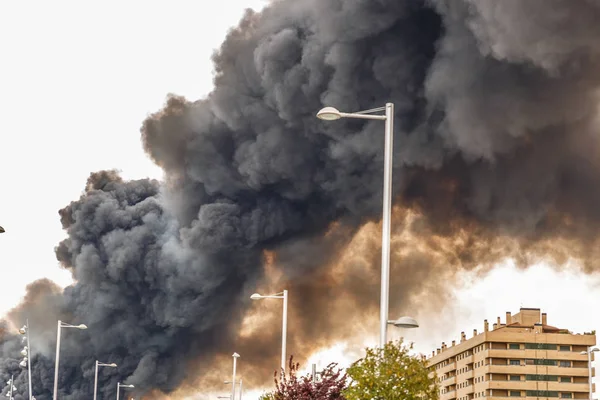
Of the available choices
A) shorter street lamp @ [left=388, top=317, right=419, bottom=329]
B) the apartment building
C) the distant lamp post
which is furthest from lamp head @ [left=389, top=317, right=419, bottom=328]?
the apartment building

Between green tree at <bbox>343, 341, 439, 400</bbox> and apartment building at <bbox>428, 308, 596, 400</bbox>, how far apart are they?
132980 mm

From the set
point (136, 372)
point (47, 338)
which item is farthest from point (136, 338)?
point (47, 338)

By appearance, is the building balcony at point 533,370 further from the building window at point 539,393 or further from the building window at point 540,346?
the building window at point 539,393

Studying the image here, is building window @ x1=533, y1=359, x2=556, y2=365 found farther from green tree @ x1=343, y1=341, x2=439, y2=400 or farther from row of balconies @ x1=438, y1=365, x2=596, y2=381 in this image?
green tree @ x1=343, y1=341, x2=439, y2=400

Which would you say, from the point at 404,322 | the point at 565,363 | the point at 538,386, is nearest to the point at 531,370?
the point at 538,386

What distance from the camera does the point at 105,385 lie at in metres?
90.4

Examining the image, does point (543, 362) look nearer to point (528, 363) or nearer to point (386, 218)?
point (528, 363)

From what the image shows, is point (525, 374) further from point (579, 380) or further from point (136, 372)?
point (136, 372)

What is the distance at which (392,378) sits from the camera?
62.1 ft

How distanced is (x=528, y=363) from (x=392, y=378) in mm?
137440

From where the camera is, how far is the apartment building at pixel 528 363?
492ft

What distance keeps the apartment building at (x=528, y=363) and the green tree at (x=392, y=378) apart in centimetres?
13298

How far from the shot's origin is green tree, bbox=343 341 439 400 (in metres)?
18.9

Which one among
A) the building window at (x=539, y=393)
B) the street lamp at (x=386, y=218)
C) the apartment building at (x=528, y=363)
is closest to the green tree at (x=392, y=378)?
the street lamp at (x=386, y=218)
